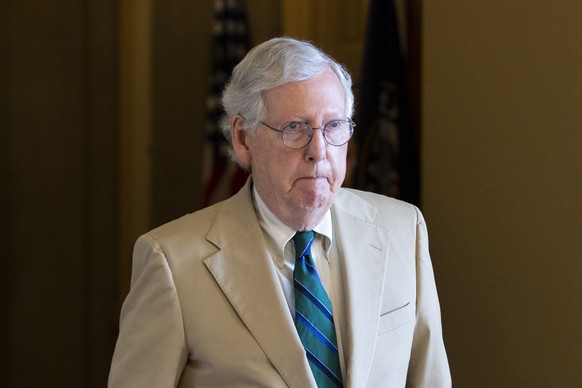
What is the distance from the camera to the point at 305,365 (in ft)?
7.20

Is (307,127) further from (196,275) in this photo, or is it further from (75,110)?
(75,110)

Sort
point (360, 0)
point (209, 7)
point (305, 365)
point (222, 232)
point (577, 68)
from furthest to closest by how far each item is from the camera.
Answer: point (209, 7) → point (360, 0) → point (577, 68) → point (222, 232) → point (305, 365)

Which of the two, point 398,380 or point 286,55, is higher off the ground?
point 286,55

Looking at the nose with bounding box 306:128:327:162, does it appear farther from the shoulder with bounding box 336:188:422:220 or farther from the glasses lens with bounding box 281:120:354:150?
the shoulder with bounding box 336:188:422:220

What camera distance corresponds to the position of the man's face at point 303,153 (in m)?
2.21

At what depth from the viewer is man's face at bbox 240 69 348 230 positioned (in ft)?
7.26

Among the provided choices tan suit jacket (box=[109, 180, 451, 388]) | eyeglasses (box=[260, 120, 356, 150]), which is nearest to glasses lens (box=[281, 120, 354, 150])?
eyeglasses (box=[260, 120, 356, 150])

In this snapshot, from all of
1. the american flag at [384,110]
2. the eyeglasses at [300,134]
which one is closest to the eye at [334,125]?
the eyeglasses at [300,134]

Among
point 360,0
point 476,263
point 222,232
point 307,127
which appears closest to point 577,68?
Result: point 476,263

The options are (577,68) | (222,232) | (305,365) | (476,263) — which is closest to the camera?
(305,365)

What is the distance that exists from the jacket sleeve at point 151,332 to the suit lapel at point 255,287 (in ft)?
0.42

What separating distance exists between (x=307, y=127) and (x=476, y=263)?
1.06 m

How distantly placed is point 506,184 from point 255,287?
1039mm

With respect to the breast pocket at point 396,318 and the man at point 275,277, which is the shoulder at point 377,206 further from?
the breast pocket at point 396,318
